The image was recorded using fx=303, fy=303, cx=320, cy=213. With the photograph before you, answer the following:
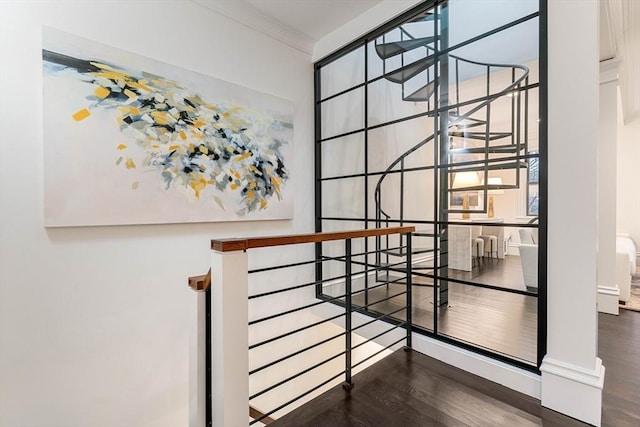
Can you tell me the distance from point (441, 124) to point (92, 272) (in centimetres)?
261

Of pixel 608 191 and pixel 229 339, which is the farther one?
pixel 608 191

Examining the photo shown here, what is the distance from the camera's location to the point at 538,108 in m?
1.79

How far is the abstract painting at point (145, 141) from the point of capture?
1809 millimetres

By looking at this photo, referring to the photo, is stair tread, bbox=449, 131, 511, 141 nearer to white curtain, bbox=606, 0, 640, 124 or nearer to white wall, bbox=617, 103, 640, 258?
white curtain, bbox=606, 0, 640, 124

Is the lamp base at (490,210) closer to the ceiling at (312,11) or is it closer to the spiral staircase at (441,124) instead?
the spiral staircase at (441,124)

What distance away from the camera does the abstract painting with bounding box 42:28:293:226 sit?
1809 mm

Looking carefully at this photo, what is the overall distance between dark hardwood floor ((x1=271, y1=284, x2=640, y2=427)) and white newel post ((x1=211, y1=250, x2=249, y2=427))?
1.45 feet

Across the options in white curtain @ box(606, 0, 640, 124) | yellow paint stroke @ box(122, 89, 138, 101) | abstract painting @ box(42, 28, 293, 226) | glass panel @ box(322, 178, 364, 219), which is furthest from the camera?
glass panel @ box(322, 178, 364, 219)

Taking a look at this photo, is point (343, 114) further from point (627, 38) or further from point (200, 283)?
point (627, 38)

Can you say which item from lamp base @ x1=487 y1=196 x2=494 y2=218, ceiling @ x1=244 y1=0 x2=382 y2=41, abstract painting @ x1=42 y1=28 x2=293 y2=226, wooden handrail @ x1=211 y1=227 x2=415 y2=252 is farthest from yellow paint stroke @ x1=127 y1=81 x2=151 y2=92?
lamp base @ x1=487 y1=196 x2=494 y2=218

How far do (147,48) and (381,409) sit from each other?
9.12 ft

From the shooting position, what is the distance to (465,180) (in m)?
2.16

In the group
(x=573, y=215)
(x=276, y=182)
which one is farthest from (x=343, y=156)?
(x=573, y=215)

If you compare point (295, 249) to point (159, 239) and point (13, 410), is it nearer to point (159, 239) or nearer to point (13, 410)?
point (159, 239)
